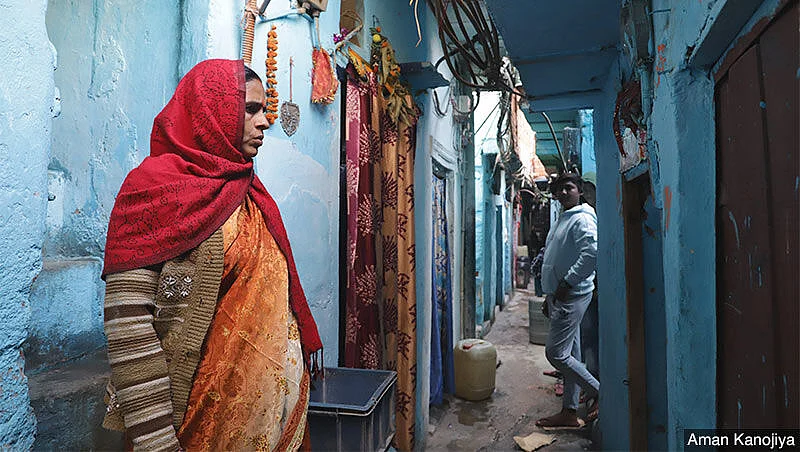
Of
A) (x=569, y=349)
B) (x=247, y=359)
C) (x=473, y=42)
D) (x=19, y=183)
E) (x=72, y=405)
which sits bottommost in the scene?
(x=569, y=349)

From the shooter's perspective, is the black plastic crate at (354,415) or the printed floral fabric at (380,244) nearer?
the black plastic crate at (354,415)

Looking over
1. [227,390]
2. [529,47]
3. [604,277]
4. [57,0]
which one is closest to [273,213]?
[227,390]

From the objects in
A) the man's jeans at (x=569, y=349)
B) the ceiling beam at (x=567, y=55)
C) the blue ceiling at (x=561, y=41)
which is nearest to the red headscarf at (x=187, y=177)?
the blue ceiling at (x=561, y=41)

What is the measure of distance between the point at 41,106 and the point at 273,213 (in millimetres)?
699

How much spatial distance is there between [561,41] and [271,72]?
212 cm

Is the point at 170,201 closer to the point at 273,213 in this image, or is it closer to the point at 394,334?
the point at 273,213

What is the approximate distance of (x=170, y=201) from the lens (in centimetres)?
121

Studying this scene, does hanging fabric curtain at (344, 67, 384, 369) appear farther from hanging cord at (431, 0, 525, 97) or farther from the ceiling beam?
the ceiling beam

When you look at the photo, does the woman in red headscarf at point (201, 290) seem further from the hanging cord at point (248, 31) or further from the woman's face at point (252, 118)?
the hanging cord at point (248, 31)

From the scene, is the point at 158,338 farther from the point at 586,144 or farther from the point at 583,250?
the point at 586,144

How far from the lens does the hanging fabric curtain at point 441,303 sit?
4980 mm

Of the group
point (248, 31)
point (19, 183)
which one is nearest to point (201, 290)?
point (19, 183)

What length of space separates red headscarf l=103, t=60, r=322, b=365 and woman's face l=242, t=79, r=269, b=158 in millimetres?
34

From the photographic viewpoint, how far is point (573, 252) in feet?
14.4
